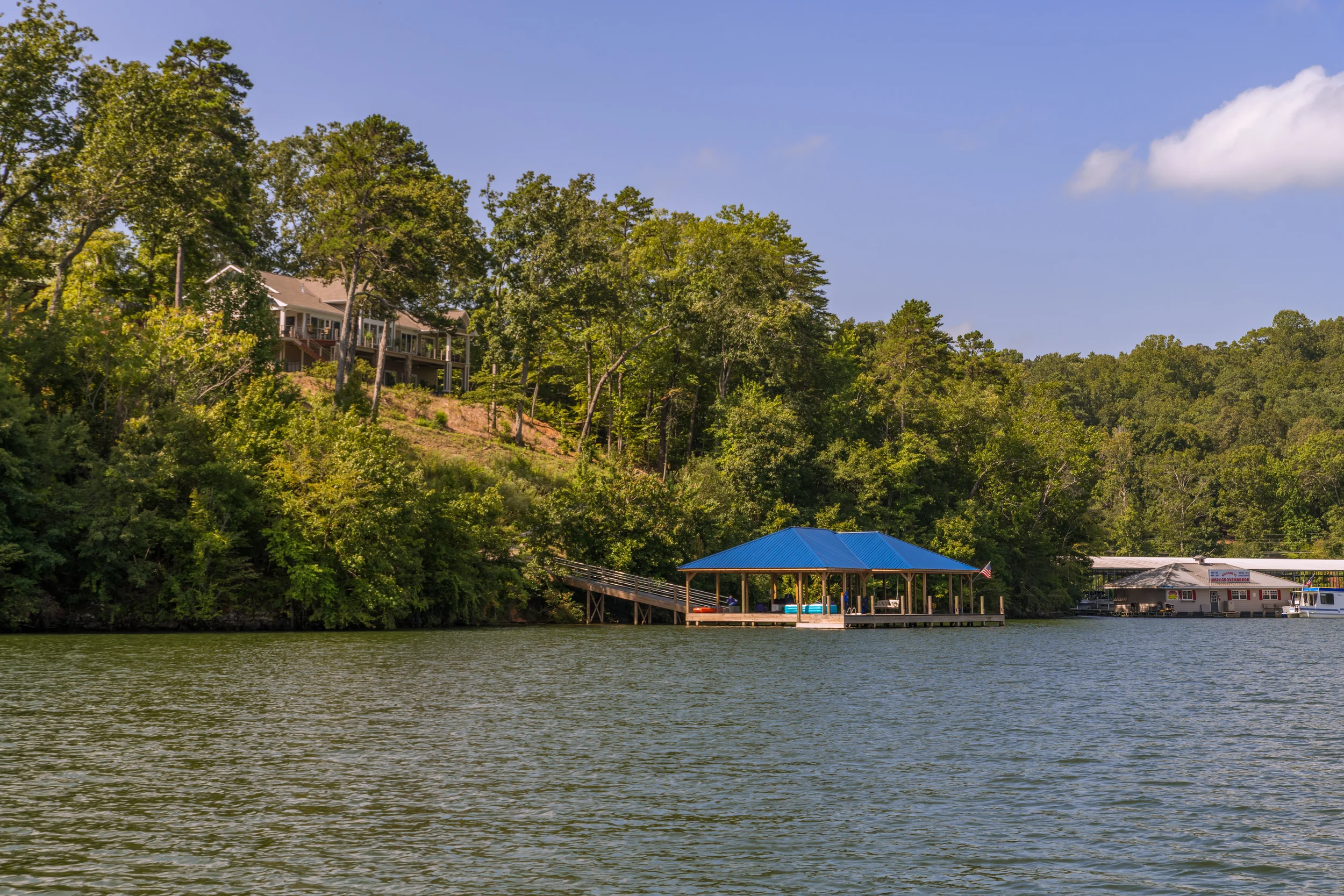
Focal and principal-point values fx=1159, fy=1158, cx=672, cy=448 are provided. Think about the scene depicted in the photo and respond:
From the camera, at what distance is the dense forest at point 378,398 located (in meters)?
42.9

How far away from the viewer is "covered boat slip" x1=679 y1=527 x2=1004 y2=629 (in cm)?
5716

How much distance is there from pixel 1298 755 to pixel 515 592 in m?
39.4

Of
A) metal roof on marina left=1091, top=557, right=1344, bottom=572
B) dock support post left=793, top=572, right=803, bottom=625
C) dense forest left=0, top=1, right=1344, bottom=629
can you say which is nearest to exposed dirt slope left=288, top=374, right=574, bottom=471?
dense forest left=0, top=1, right=1344, bottom=629

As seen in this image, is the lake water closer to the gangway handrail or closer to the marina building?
the gangway handrail

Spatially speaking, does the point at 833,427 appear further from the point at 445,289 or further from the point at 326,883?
the point at 326,883

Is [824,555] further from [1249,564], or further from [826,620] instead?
[1249,564]

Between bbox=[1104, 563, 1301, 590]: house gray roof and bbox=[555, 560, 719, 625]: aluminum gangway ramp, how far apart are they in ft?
201

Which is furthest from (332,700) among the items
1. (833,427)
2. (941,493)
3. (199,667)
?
(941,493)

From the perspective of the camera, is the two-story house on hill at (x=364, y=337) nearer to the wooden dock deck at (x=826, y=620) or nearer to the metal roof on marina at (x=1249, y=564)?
the wooden dock deck at (x=826, y=620)

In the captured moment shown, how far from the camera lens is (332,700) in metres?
23.2

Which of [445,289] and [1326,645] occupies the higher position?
[445,289]

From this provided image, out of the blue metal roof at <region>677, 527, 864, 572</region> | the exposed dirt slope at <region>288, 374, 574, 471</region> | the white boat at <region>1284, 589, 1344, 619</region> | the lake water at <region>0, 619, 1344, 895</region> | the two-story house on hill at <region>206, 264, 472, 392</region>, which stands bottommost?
the lake water at <region>0, 619, 1344, 895</region>

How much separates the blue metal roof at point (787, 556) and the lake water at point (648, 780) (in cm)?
2455

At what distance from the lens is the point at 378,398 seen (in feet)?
203
